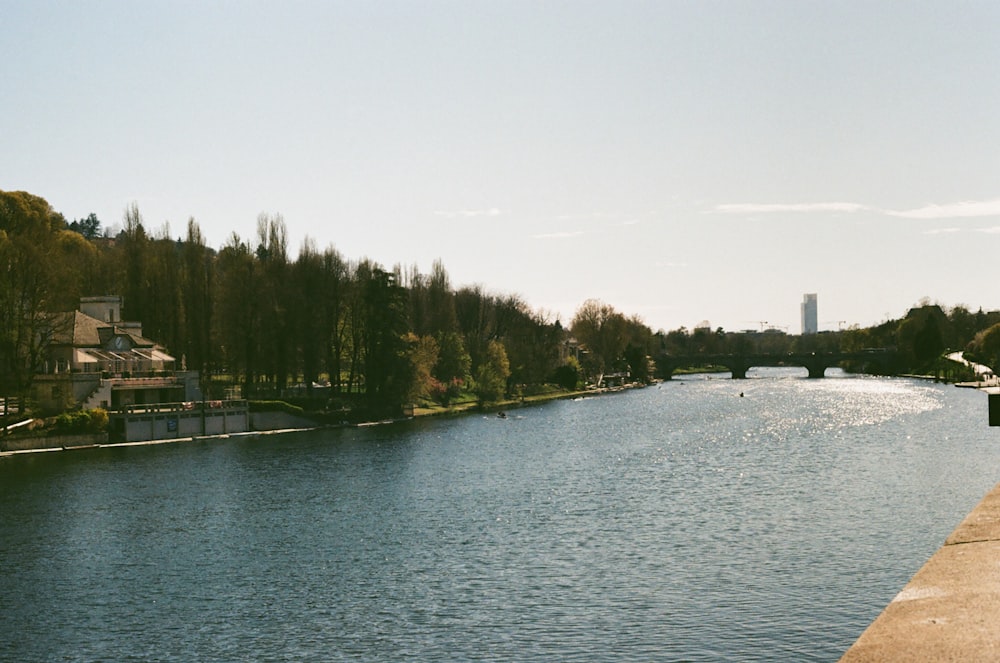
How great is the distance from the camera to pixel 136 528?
59.0m

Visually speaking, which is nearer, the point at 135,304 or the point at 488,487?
the point at 488,487

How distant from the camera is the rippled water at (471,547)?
3653 centimetres

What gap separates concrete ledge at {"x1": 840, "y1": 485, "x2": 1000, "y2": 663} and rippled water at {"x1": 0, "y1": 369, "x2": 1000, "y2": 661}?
57.8 ft

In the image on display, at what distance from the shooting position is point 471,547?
52094 mm

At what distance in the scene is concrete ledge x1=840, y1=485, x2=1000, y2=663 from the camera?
12297 mm

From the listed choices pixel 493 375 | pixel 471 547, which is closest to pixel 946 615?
pixel 471 547

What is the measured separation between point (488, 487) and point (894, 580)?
119ft

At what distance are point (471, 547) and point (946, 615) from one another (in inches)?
1567

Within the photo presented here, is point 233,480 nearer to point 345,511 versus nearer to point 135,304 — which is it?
point 345,511

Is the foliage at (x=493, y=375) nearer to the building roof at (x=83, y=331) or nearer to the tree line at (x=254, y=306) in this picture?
the tree line at (x=254, y=306)

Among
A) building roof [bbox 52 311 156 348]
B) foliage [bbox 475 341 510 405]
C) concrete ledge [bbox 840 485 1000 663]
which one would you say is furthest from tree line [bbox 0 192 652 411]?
concrete ledge [bbox 840 485 1000 663]

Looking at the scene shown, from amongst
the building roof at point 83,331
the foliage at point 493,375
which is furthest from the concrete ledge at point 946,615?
the foliage at point 493,375

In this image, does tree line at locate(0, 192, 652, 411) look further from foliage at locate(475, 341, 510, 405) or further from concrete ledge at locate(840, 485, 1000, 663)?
concrete ledge at locate(840, 485, 1000, 663)

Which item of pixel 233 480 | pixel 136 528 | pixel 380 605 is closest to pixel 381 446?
pixel 233 480
